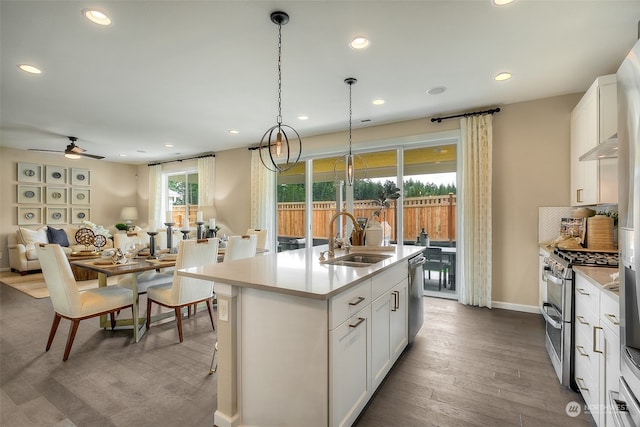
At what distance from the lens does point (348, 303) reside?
1635mm

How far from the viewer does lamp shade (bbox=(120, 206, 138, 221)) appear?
831cm

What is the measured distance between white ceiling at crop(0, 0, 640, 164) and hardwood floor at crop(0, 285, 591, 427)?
272cm

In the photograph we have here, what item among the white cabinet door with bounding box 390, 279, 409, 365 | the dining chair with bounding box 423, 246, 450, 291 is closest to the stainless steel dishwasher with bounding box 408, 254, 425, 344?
the white cabinet door with bounding box 390, 279, 409, 365

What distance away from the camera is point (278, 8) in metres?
2.10

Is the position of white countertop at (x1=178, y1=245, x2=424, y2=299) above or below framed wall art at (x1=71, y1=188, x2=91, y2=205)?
below

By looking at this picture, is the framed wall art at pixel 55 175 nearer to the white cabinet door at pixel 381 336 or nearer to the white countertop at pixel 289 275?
the white countertop at pixel 289 275

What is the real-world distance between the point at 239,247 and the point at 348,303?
2129 mm

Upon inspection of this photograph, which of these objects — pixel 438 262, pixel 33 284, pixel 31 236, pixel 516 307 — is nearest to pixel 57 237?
pixel 31 236

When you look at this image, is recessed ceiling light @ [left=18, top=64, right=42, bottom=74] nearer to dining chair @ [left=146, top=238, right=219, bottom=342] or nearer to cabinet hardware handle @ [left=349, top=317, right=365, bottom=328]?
dining chair @ [left=146, top=238, right=219, bottom=342]

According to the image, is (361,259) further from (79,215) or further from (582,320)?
(79,215)

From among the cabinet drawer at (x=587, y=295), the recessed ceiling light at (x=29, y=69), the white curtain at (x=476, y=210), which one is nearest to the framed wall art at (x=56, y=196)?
the recessed ceiling light at (x=29, y=69)

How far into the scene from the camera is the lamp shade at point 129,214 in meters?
8.31

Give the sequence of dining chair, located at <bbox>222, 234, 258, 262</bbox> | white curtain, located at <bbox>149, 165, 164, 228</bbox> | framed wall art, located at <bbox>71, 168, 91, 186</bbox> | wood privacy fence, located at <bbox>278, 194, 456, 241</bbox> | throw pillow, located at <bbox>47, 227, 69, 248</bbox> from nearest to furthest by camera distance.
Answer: dining chair, located at <bbox>222, 234, 258, 262</bbox>, wood privacy fence, located at <bbox>278, 194, 456, 241</bbox>, throw pillow, located at <bbox>47, 227, 69, 248</bbox>, framed wall art, located at <bbox>71, 168, 91, 186</bbox>, white curtain, located at <bbox>149, 165, 164, 228</bbox>

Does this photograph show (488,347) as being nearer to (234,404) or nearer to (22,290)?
(234,404)
